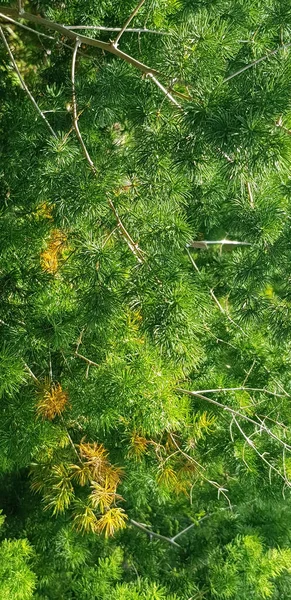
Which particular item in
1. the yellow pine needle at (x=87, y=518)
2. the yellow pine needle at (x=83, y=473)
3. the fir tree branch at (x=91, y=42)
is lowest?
the yellow pine needle at (x=87, y=518)

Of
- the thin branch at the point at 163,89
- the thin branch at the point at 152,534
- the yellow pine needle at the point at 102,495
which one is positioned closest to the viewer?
the thin branch at the point at 163,89

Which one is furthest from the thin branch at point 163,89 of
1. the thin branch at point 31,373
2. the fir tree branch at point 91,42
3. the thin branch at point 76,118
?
the thin branch at point 31,373

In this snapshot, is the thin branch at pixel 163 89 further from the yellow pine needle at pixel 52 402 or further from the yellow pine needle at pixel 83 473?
the yellow pine needle at pixel 83 473

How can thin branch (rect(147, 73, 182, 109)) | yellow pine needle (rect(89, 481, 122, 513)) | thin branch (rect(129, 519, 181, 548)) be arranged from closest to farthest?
thin branch (rect(147, 73, 182, 109)) → yellow pine needle (rect(89, 481, 122, 513)) → thin branch (rect(129, 519, 181, 548))

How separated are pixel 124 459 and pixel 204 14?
885 millimetres

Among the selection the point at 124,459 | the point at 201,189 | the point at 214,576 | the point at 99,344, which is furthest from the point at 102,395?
the point at 214,576

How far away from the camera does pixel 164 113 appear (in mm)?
824

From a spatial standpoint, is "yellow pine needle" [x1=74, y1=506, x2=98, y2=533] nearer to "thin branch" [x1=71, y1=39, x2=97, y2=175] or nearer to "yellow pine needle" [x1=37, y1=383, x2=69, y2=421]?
"yellow pine needle" [x1=37, y1=383, x2=69, y2=421]

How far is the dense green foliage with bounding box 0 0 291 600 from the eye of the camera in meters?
0.78

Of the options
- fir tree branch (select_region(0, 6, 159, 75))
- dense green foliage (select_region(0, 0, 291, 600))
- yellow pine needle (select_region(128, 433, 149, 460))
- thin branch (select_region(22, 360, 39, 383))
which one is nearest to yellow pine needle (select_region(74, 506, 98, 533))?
dense green foliage (select_region(0, 0, 291, 600))

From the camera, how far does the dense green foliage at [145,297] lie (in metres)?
0.78

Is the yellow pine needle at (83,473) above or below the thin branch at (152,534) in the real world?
above

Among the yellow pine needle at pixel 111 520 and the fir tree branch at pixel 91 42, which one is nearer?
the fir tree branch at pixel 91 42

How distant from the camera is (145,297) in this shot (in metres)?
0.79
